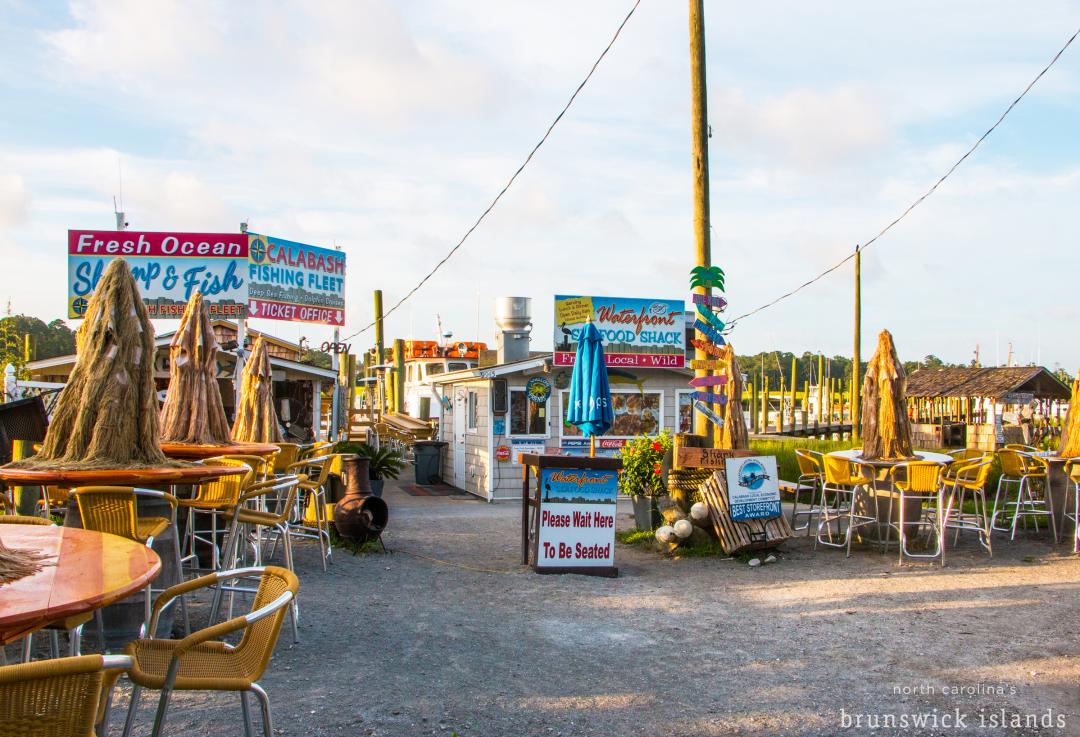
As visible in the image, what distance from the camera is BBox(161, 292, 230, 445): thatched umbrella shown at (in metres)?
9.40

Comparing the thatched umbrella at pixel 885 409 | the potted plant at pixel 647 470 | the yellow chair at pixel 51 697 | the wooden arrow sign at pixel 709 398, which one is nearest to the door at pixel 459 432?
the potted plant at pixel 647 470

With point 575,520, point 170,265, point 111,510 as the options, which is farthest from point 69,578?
point 170,265

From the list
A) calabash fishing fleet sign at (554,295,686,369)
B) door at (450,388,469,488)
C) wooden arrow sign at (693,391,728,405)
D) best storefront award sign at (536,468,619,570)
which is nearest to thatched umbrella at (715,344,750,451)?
wooden arrow sign at (693,391,728,405)

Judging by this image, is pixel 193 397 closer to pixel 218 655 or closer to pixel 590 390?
pixel 590 390

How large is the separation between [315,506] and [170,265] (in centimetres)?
866

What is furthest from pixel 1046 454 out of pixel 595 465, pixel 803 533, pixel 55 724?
pixel 55 724

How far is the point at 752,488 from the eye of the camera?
32.3 ft

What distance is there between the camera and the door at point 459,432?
19.0 m

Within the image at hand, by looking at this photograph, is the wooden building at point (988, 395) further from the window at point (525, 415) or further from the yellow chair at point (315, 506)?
the yellow chair at point (315, 506)

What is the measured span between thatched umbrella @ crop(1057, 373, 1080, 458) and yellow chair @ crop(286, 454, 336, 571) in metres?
A: 8.04

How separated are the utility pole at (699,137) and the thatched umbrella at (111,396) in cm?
647

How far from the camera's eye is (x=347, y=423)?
24547mm

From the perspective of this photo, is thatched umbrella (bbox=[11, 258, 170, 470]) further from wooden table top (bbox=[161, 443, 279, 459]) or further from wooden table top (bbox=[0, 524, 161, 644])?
wooden table top (bbox=[0, 524, 161, 644])

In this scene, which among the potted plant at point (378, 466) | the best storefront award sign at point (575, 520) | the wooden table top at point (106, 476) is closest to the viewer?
the wooden table top at point (106, 476)
